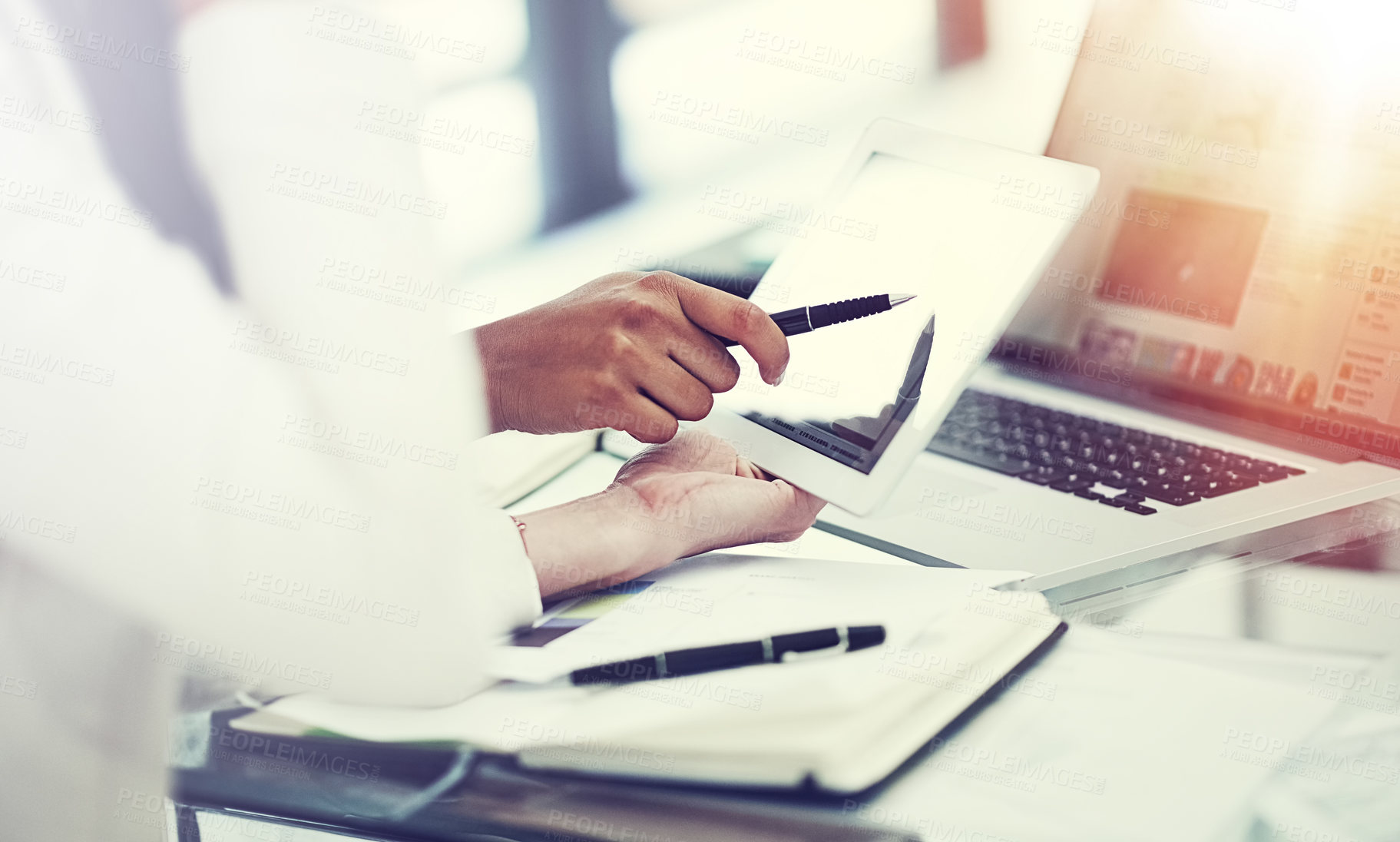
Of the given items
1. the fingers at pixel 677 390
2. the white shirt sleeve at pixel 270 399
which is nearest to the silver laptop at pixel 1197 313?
the fingers at pixel 677 390

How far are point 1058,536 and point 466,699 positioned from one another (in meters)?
0.32

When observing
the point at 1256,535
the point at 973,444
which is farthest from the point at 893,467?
the point at 1256,535

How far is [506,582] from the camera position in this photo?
19.1 inches

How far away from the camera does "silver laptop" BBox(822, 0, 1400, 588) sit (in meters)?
0.52

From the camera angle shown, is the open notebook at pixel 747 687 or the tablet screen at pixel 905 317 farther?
the tablet screen at pixel 905 317

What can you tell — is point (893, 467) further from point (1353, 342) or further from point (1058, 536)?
point (1353, 342)

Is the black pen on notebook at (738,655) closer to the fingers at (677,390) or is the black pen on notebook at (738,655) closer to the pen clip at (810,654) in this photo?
the pen clip at (810,654)

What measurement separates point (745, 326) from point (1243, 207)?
0.31m

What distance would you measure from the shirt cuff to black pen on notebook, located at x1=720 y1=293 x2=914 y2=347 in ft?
0.53

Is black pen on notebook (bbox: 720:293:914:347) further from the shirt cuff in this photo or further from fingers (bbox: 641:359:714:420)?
the shirt cuff

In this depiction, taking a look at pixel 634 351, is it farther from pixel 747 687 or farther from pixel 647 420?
pixel 747 687

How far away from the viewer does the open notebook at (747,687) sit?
401 millimetres

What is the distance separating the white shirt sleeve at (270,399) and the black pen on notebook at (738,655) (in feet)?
0.21

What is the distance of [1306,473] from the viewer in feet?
1.82
